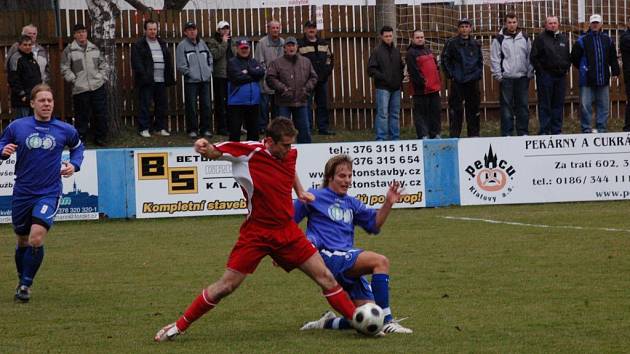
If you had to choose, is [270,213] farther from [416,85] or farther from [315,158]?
[416,85]

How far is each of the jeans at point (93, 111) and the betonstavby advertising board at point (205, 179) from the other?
135 inches

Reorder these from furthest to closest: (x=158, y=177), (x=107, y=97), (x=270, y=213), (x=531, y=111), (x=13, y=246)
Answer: (x=531, y=111) → (x=107, y=97) → (x=158, y=177) → (x=13, y=246) → (x=270, y=213)

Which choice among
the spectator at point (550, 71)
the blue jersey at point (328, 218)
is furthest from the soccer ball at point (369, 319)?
the spectator at point (550, 71)

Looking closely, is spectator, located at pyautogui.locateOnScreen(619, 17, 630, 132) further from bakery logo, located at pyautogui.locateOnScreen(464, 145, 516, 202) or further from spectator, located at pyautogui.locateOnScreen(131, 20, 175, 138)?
spectator, located at pyautogui.locateOnScreen(131, 20, 175, 138)

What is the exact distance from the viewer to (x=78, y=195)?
60.5 ft

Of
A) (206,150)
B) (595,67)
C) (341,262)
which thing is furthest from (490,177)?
(206,150)

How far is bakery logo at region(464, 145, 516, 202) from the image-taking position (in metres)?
19.0

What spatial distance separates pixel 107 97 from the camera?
22859 millimetres

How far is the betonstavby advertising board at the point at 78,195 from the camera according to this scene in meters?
18.2

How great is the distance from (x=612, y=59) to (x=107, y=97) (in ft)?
29.5

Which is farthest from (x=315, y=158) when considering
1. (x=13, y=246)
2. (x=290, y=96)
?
(x=13, y=246)

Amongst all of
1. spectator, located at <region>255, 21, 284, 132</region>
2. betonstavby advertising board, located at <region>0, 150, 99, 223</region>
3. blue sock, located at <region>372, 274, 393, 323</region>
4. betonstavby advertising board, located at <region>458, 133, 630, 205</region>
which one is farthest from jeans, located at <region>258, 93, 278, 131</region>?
blue sock, located at <region>372, 274, 393, 323</region>

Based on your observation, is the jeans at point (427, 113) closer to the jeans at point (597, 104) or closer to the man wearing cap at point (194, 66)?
the jeans at point (597, 104)

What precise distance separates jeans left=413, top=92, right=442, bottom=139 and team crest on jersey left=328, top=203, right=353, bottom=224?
12103 mm
